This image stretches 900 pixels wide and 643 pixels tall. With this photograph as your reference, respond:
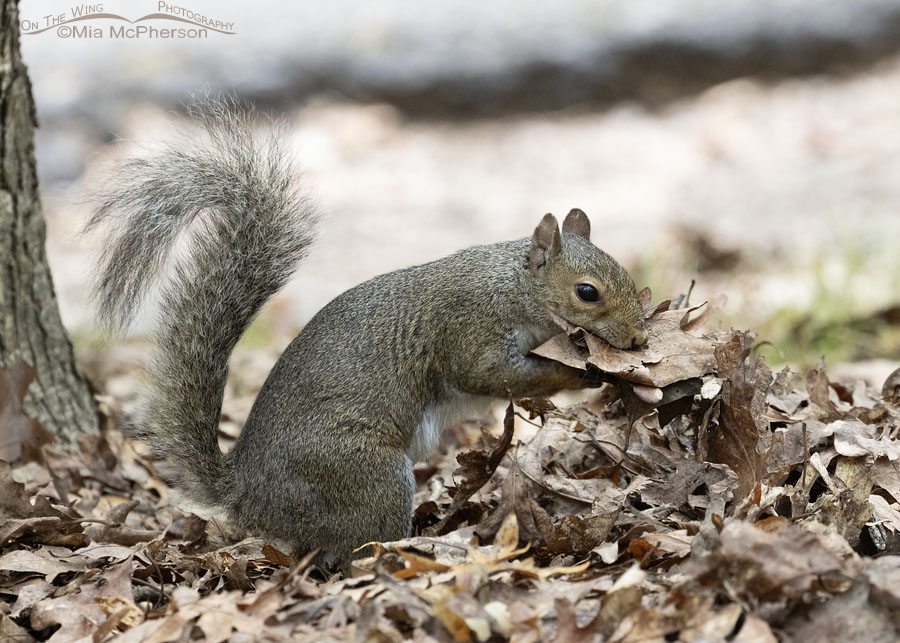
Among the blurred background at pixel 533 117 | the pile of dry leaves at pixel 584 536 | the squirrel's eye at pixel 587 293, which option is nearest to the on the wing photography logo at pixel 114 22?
the blurred background at pixel 533 117

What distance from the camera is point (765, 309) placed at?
5.69m

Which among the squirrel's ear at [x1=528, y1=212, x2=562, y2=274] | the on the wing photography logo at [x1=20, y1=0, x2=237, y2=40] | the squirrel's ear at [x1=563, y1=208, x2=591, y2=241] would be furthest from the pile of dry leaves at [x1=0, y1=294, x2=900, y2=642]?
the on the wing photography logo at [x1=20, y1=0, x2=237, y2=40]

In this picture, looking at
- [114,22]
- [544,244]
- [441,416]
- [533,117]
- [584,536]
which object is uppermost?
[114,22]

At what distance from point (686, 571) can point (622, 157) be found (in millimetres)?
6952

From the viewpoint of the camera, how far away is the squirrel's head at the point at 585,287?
3.20 meters

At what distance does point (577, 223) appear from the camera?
3.71 meters

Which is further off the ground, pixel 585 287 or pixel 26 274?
pixel 26 274

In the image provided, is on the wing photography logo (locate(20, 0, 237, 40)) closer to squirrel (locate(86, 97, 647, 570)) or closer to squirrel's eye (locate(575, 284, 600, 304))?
squirrel (locate(86, 97, 647, 570))

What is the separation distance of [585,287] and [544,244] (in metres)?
0.24

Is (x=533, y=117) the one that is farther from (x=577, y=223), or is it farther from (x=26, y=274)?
(x=26, y=274)

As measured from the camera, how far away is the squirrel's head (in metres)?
3.20

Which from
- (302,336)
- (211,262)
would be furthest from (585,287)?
(211,262)

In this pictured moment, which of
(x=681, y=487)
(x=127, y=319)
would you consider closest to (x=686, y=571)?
(x=681, y=487)

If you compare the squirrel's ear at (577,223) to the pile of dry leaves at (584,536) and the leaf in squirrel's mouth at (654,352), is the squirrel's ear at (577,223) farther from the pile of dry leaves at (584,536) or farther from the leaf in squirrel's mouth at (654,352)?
the pile of dry leaves at (584,536)
